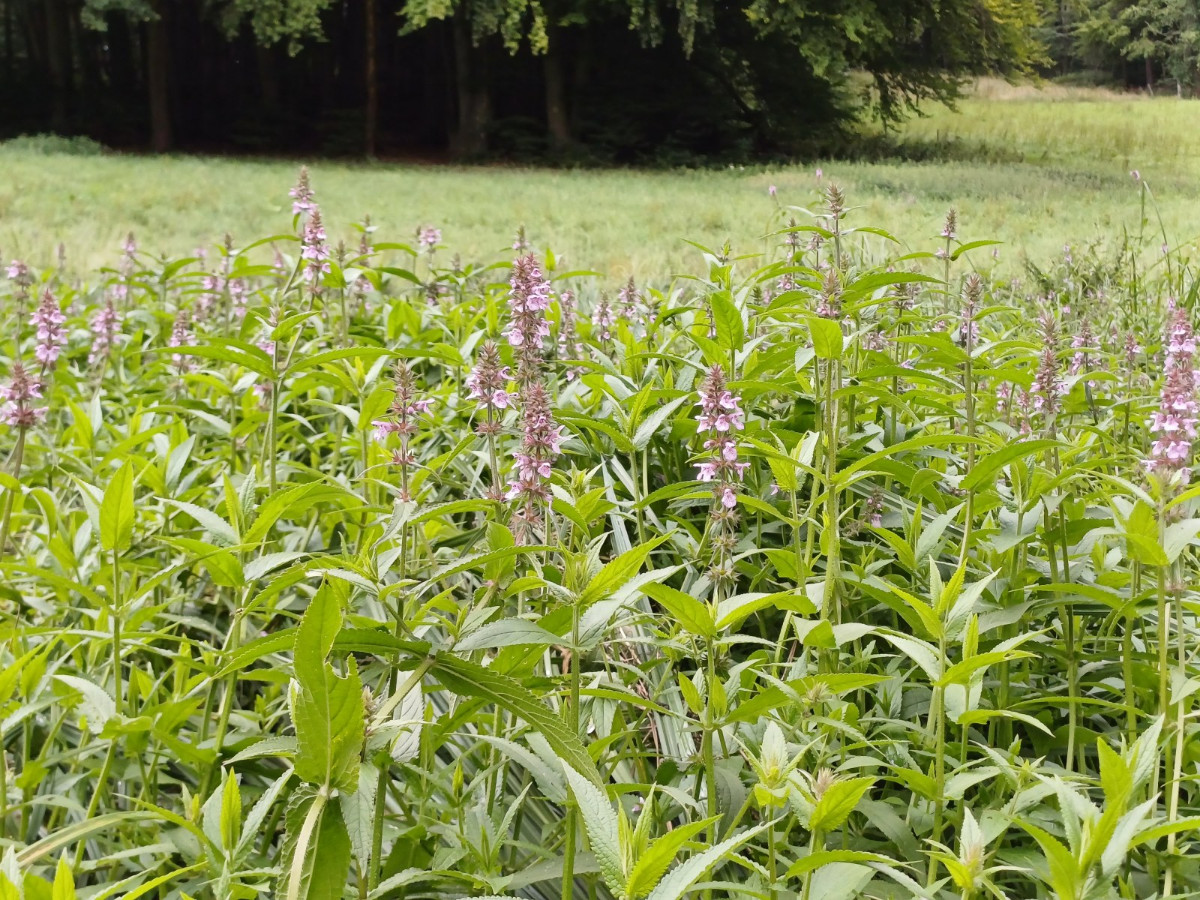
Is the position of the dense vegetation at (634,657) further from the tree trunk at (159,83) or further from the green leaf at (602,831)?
the tree trunk at (159,83)

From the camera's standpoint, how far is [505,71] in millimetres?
24781

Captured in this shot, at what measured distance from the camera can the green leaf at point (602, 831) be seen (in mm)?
785

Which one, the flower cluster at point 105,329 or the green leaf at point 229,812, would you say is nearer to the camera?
the green leaf at point 229,812

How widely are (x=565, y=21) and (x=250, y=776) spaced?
20.1 meters

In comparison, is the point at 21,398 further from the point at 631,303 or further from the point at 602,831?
the point at 631,303

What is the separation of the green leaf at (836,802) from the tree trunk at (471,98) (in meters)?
22.6

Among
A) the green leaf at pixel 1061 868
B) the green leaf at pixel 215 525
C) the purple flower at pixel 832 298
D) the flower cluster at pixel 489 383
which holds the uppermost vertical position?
the purple flower at pixel 832 298

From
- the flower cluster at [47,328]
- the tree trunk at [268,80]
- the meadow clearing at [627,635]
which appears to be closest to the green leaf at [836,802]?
the meadow clearing at [627,635]

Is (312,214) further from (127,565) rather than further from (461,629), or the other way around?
(461,629)

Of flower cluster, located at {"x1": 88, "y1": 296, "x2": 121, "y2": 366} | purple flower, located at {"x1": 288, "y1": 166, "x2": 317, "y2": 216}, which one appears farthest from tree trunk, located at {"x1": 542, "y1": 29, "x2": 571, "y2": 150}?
purple flower, located at {"x1": 288, "y1": 166, "x2": 317, "y2": 216}

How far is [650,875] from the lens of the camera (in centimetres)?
78

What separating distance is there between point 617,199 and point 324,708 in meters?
10.4

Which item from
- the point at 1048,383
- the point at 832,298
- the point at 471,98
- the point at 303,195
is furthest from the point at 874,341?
the point at 471,98

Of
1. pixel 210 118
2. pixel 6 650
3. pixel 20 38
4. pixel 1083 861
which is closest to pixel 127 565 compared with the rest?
pixel 6 650
